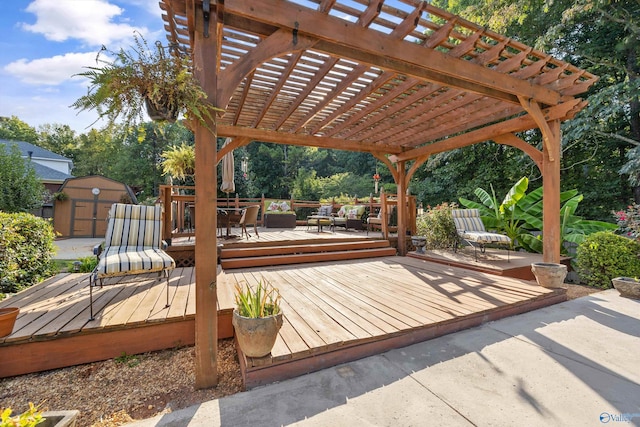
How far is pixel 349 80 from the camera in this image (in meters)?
3.73

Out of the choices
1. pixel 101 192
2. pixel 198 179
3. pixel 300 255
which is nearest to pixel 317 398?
pixel 198 179

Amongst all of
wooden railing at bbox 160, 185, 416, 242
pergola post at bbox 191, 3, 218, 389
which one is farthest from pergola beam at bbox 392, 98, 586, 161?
pergola post at bbox 191, 3, 218, 389

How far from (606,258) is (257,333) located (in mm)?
6102

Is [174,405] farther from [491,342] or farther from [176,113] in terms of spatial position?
[491,342]

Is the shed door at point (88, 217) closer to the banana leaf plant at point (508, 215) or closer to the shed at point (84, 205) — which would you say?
the shed at point (84, 205)

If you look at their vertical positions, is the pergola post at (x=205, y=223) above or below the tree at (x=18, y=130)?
below

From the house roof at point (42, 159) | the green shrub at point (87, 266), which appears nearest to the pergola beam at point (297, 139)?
the green shrub at point (87, 266)

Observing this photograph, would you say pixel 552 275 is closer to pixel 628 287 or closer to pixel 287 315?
pixel 628 287

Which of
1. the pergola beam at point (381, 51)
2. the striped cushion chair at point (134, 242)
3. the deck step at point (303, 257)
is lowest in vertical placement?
the deck step at point (303, 257)

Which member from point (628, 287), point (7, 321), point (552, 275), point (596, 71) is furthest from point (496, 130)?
point (596, 71)

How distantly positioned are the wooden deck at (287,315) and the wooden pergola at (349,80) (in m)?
0.81

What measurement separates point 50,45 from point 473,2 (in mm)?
14027

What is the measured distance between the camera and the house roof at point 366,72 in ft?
8.22

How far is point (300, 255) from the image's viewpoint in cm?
586
